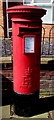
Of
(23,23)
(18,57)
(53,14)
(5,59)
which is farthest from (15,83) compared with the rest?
(53,14)

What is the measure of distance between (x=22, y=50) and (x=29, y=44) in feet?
0.51

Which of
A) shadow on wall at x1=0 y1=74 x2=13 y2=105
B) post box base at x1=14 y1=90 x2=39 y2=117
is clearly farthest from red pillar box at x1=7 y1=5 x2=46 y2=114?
shadow on wall at x1=0 y1=74 x2=13 y2=105

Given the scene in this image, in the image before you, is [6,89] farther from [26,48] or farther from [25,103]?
[26,48]

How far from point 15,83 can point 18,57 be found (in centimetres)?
52

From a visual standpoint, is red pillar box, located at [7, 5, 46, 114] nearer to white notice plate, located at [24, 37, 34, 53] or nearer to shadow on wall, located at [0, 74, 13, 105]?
white notice plate, located at [24, 37, 34, 53]

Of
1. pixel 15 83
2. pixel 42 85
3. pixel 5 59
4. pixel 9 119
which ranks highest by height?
pixel 5 59

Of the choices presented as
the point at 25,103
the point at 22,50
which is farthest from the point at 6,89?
Answer: the point at 22,50

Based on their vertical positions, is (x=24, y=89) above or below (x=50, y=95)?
above

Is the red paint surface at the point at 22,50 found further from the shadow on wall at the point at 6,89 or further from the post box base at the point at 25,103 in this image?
the shadow on wall at the point at 6,89

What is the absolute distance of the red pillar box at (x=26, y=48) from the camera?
3.00 metres

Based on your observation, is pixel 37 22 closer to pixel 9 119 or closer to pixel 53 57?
pixel 53 57

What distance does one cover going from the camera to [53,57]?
4.25 m

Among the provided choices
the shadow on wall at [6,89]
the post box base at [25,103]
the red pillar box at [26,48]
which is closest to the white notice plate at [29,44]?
the red pillar box at [26,48]

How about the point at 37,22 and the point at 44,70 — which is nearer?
the point at 37,22
